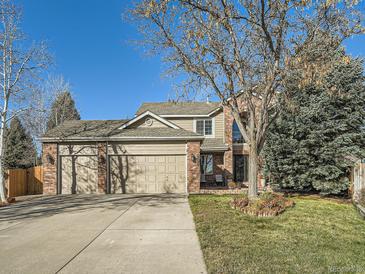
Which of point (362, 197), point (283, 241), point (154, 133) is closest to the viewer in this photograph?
point (283, 241)

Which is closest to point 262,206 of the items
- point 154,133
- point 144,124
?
point 154,133

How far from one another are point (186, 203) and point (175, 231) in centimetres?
431

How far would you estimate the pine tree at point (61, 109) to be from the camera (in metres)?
28.1

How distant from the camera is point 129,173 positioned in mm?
14320

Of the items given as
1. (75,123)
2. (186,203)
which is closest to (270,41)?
(186,203)

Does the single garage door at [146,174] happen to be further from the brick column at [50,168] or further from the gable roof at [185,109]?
the gable roof at [185,109]

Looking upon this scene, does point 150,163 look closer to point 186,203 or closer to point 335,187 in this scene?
point 186,203

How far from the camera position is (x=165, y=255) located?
493cm

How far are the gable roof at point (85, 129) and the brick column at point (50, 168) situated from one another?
723 millimetres

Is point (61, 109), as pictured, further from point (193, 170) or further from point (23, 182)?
point (193, 170)

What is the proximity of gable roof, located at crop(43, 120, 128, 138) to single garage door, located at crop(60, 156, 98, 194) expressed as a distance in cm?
134

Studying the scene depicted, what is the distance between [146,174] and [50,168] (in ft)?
17.3

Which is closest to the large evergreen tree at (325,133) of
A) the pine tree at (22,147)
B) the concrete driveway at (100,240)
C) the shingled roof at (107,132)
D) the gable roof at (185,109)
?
the shingled roof at (107,132)

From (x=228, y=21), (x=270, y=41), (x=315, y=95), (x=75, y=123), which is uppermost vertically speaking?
(x=228, y=21)
